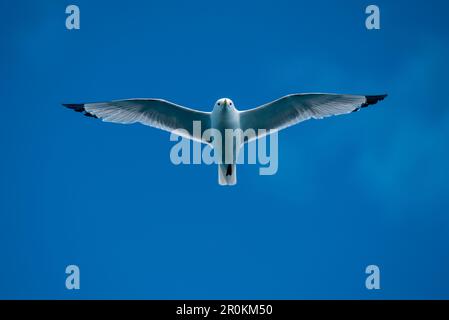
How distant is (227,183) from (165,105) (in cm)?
162

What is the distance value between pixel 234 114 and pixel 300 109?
1.10 metres

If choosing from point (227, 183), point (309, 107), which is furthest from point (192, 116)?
point (309, 107)

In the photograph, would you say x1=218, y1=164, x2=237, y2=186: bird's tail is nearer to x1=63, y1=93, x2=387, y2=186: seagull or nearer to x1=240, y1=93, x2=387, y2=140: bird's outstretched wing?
x1=63, y1=93, x2=387, y2=186: seagull

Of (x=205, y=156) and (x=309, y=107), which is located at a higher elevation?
(x=309, y=107)

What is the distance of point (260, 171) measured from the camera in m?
10.3

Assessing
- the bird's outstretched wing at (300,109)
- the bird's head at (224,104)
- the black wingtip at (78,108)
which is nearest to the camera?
the bird's head at (224,104)

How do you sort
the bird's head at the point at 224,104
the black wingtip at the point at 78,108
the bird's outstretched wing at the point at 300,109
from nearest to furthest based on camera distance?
the bird's head at the point at 224,104, the bird's outstretched wing at the point at 300,109, the black wingtip at the point at 78,108

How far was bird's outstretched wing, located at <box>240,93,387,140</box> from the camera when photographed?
417 inches

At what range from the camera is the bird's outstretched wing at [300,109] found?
10.6 m

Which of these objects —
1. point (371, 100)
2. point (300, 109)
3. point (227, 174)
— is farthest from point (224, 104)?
point (371, 100)

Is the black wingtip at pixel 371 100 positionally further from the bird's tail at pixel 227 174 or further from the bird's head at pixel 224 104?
the bird's tail at pixel 227 174

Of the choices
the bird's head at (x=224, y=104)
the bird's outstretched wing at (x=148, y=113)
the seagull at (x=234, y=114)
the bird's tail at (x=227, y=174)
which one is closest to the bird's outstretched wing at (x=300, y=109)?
the seagull at (x=234, y=114)
